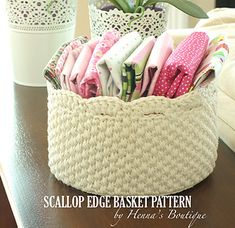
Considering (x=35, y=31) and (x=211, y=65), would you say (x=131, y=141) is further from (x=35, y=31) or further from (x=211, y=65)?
(x=35, y=31)

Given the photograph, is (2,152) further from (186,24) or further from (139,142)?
(186,24)

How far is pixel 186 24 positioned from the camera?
180 centimetres

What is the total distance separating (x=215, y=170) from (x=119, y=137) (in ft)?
0.59

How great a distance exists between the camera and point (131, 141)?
2.10 ft

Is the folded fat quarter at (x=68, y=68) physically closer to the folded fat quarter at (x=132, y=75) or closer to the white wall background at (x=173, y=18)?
the folded fat quarter at (x=132, y=75)

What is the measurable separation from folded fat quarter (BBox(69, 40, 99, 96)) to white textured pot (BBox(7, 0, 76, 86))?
308 millimetres

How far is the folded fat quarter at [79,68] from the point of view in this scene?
669 millimetres

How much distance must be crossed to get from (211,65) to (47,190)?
0.85 ft

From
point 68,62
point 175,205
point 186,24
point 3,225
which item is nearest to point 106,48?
point 68,62

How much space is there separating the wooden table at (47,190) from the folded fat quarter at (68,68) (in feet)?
0.44

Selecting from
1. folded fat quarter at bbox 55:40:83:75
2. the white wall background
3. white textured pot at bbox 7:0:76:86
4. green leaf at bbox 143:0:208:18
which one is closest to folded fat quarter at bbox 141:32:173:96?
folded fat quarter at bbox 55:40:83:75

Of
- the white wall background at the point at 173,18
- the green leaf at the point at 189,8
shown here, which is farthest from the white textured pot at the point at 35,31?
the white wall background at the point at 173,18

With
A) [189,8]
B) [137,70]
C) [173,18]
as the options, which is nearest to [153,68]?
[137,70]

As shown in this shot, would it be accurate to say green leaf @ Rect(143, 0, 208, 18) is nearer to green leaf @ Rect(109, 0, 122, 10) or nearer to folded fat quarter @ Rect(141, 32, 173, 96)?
green leaf @ Rect(109, 0, 122, 10)
